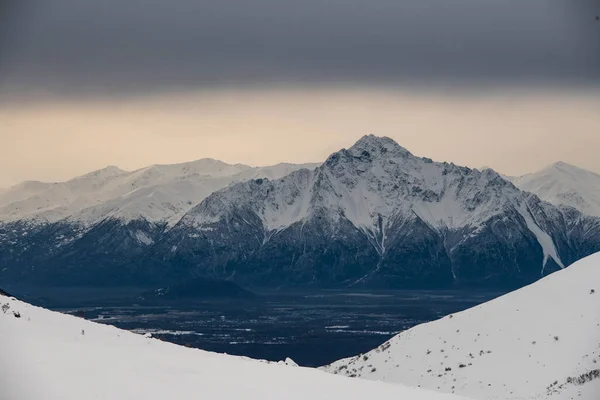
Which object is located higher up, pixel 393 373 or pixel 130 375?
pixel 130 375

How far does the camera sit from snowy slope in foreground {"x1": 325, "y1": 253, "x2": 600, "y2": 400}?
61.6 metres

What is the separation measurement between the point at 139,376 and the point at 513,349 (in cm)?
3721

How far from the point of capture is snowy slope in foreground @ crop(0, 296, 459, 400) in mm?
34156

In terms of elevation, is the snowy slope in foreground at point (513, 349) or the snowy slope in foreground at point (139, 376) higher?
the snowy slope in foreground at point (139, 376)

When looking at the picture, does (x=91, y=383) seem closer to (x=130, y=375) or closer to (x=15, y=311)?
(x=130, y=375)

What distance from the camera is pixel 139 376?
3622 centimetres

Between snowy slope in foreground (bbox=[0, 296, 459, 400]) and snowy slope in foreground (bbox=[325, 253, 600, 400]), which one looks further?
snowy slope in foreground (bbox=[325, 253, 600, 400])

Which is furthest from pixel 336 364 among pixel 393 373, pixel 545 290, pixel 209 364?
pixel 209 364

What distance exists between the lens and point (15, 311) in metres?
50.0

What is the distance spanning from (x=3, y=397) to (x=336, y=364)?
5144 cm

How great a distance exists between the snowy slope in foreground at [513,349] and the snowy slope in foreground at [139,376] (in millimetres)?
17736

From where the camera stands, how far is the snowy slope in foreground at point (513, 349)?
202 feet

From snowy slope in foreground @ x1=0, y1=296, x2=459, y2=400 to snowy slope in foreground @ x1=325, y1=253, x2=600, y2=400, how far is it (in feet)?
58.2

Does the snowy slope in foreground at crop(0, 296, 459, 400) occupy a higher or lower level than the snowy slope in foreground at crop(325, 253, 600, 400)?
higher
